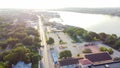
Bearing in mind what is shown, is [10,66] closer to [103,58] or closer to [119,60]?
[103,58]

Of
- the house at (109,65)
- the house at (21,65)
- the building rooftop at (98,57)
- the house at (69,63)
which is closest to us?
the house at (109,65)

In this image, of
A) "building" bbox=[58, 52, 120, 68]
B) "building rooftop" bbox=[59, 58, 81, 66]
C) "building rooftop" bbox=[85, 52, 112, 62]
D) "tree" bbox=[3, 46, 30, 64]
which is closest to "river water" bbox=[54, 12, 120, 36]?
"building rooftop" bbox=[85, 52, 112, 62]

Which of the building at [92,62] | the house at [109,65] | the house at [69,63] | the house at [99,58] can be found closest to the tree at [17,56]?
the house at [69,63]

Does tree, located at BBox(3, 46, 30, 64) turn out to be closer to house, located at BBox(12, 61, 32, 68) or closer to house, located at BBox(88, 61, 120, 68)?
house, located at BBox(12, 61, 32, 68)

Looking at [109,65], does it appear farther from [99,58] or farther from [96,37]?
[96,37]

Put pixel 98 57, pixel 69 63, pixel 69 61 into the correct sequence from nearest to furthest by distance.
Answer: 1. pixel 69 63
2. pixel 69 61
3. pixel 98 57

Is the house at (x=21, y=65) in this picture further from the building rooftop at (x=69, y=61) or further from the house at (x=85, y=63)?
the house at (x=85, y=63)

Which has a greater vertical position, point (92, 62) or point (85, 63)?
point (85, 63)

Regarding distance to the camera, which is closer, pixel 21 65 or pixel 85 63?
pixel 85 63

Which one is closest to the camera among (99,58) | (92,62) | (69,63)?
(92,62)

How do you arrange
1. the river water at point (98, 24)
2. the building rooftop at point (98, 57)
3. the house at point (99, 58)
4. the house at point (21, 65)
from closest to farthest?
the house at point (99, 58)
the building rooftop at point (98, 57)
the house at point (21, 65)
the river water at point (98, 24)

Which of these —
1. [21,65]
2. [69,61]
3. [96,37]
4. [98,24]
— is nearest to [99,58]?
[69,61]
